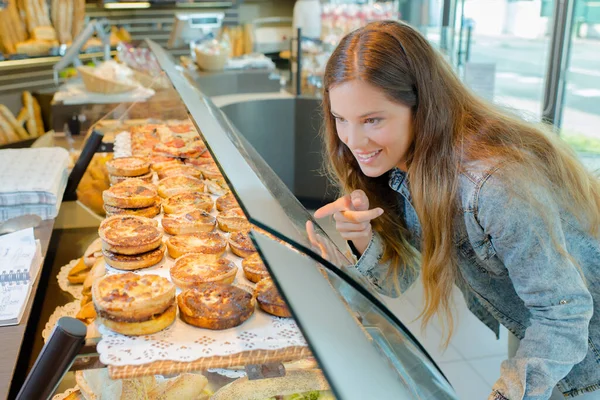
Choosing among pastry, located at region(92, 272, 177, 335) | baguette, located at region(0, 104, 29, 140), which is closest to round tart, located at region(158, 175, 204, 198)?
pastry, located at region(92, 272, 177, 335)

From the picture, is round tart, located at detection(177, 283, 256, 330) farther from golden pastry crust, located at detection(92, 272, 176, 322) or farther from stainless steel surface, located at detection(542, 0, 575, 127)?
stainless steel surface, located at detection(542, 0, 575, 127)

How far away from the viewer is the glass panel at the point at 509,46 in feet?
14.9

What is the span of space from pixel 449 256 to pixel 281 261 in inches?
26.3

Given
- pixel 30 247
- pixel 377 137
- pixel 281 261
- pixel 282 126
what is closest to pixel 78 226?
pixel 30 247

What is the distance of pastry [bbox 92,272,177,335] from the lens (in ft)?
3.51

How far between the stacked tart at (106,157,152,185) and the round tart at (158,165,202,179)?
0.16 ft

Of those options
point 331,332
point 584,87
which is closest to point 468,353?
point 584,87

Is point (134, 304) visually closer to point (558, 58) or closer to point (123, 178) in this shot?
point (123, 178)

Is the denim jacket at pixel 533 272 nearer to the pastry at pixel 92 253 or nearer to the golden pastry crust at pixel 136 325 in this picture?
the golden pastry crust at pixel 136 325

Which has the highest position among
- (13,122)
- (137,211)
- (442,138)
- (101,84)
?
(442,138)

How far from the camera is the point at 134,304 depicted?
42.8 inches

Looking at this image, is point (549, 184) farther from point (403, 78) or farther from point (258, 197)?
point (258, 197)

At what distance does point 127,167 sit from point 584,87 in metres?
3.43

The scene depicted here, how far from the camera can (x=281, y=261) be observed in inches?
34.0
